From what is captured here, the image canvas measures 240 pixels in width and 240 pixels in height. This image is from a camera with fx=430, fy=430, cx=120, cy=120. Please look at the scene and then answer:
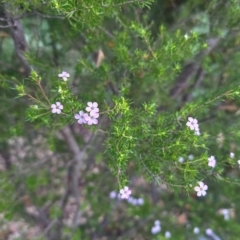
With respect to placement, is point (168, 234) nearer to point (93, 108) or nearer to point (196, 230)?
point (196, 230)

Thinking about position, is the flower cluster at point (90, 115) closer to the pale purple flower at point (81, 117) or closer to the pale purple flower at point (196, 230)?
the pale purple flower at point (81, 117)

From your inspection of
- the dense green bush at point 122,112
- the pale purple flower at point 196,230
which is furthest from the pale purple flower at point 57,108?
the pale purple flower at point 196,230

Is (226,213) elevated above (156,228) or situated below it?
above

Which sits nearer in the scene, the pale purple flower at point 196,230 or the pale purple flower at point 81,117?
the pale purple flower at point 81,117

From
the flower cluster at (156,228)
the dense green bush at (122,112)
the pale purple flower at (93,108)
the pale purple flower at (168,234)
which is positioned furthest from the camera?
the flower cluster at (156,228)

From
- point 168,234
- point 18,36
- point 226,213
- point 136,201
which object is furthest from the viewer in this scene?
point 136,201

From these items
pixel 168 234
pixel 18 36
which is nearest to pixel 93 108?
pixel 18 36

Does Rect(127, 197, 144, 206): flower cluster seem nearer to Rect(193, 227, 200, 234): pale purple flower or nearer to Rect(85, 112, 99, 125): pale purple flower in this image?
Rect(193, 227, 200, 234): pale purple flower

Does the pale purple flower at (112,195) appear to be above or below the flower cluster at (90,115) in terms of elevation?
below
